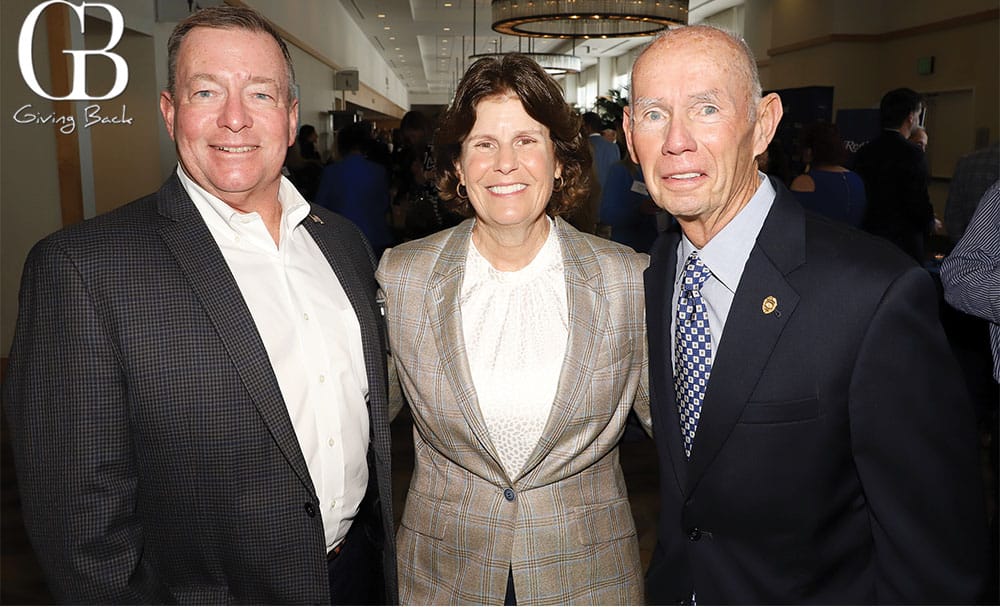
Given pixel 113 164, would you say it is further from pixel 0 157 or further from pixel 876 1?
pixel 876 1

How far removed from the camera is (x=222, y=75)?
1708 millimetres

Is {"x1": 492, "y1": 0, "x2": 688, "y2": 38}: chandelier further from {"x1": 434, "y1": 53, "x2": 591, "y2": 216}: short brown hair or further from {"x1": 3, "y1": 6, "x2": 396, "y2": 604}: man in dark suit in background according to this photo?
{"x1": 3, "y1": 6, "x2": 396, "y2": 604}: man in dark suit in background

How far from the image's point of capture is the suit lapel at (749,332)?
57.8 inches

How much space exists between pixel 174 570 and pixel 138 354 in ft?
1.52

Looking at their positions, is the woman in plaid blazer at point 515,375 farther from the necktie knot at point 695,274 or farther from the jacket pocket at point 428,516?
the necktie knot at point 695,274

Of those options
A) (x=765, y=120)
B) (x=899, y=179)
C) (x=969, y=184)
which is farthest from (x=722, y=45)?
(x=899, y=179)

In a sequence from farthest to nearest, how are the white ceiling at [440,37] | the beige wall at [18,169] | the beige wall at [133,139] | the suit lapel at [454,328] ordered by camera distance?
the white ceiling at [440,37] < the beige wall at [133,139] < the beige wall at [18,169] < the suit lapel at [454,328]

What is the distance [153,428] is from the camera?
60.7 inches

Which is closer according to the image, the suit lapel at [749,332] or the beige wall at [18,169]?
the suit lapel at [749,332]

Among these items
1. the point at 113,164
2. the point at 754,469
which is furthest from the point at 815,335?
the point at 113,164

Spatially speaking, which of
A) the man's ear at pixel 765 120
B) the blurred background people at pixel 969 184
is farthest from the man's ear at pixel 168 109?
the blurred background people at pixel 969 184

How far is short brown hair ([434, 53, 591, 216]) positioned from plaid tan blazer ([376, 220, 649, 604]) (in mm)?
303

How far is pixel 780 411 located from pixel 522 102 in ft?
3.17

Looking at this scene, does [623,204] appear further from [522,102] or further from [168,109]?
[168,109]
